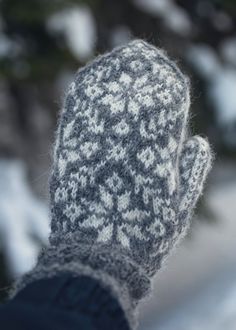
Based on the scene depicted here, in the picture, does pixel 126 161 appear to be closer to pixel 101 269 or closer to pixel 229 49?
pixel 101 269

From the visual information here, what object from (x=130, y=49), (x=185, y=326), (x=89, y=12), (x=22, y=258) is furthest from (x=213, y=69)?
(x=130, y=49)

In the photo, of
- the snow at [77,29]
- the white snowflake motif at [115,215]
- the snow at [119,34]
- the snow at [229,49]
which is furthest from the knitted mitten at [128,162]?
the snow at [229,49]

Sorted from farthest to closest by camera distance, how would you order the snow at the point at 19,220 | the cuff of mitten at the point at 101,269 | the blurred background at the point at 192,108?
the blurred background at the point at 192,108, the snow at the point at 19,220, the cuff of mitten at the point at 101,269

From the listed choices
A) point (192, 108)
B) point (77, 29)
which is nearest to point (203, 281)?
point (192, 108)

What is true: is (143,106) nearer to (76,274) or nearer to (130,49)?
(130,49)

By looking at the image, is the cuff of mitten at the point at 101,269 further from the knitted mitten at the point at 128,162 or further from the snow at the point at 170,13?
the snow at the point at 170,13

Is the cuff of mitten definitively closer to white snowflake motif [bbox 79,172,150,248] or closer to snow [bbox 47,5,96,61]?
white snowflake motif [bbox 79,172,150,248]
